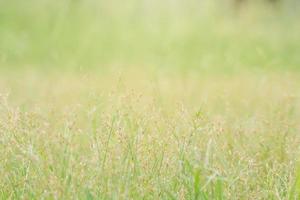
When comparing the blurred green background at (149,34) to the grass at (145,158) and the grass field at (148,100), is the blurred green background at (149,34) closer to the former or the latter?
the grass field at (148,100)

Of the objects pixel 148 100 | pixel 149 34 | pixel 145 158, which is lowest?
pixel 145 158

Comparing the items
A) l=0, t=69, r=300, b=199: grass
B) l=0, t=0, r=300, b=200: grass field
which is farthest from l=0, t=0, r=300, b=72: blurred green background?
l=0, t=69, r=300, b=199: grass

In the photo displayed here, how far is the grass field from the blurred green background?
0.02 m

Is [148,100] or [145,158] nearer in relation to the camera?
[145,158]

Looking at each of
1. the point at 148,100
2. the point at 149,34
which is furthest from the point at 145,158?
the point at 149,34

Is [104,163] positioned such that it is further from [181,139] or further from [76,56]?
[76,56]

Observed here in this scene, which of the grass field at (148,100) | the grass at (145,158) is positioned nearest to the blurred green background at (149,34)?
the grass field at (148,100)

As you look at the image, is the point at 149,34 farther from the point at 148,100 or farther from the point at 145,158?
the point at 145,158

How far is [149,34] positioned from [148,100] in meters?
4.58

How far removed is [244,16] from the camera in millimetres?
9664

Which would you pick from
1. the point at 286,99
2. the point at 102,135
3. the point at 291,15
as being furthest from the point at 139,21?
the point at 102,135

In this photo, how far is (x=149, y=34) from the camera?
827 centimetres

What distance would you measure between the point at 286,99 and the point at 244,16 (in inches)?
233

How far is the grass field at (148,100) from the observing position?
2676mm
